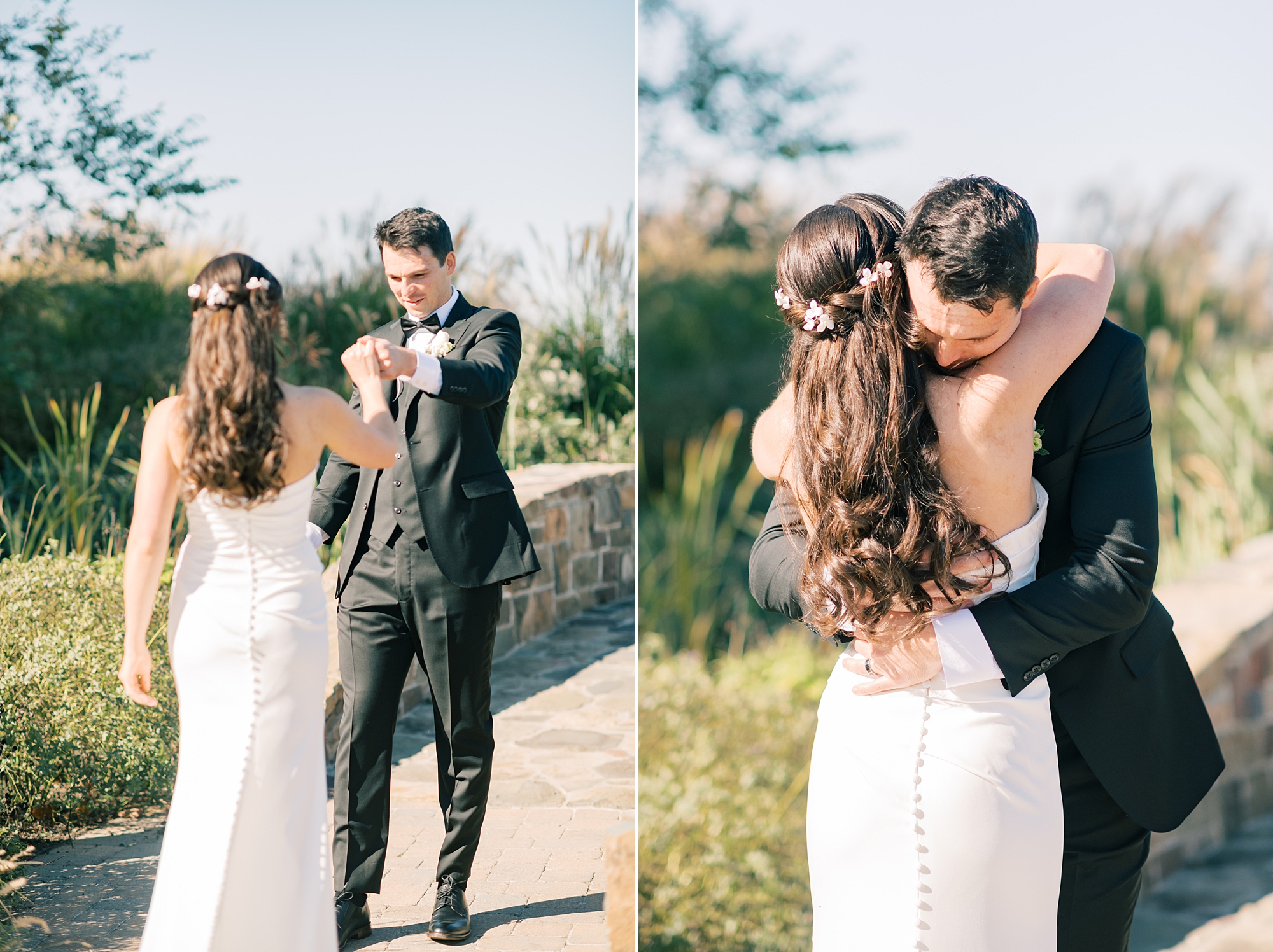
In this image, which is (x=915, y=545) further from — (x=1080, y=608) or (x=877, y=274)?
(x=877, y=274)

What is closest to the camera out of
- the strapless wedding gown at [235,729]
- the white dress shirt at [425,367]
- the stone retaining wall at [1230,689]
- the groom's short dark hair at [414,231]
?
the strapless wedding gown at [235,729]

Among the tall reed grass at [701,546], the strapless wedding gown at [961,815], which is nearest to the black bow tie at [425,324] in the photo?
the strapless wedding gown at [961,815]

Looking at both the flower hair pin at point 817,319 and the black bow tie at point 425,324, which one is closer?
the flower hair pin at point 817,319

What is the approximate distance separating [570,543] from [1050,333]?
175 inches

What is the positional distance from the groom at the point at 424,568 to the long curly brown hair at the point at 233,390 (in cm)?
74

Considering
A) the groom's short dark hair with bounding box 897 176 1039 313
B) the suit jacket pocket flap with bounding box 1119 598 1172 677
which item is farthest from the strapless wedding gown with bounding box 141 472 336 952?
the suit jacket pocket flap with bounding box 1119 598 1172 677

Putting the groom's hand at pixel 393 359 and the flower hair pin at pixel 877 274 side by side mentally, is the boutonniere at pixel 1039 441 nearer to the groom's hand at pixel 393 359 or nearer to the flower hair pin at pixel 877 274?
the flower hair pin at pixel 877 274

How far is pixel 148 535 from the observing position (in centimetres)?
198

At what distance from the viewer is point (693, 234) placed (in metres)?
5.42

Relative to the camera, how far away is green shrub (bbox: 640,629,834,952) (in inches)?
137

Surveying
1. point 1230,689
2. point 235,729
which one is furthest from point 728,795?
point 235,729

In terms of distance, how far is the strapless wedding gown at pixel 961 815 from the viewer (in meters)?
1.66

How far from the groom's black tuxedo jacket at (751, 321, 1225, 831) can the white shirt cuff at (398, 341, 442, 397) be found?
980 millimetres

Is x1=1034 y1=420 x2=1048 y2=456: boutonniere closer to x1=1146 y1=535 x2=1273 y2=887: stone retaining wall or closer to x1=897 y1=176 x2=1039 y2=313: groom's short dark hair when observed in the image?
x1=897 y1=176 x2=1039 y2=313: groom's short dark hair
